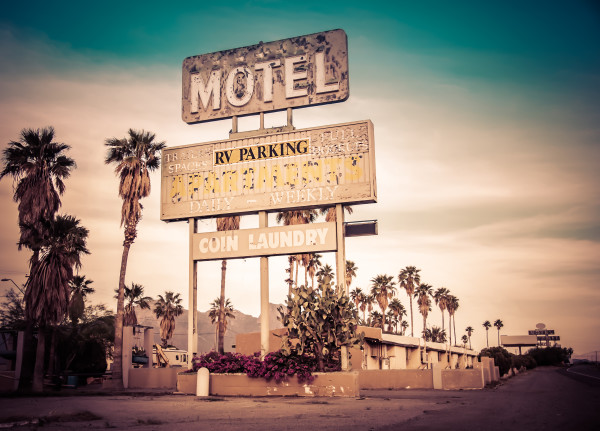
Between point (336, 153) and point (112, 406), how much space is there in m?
13.2

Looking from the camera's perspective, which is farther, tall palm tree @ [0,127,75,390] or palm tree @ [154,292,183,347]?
palm tree @ [154,292,183,347]

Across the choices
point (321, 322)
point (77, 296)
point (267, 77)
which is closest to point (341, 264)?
point (321, 322)

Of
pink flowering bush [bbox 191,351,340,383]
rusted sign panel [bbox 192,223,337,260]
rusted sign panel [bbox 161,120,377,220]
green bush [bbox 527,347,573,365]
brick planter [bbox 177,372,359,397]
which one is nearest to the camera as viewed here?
brick planter [bbox 177,372,359,397]

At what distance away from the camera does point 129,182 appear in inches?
1495

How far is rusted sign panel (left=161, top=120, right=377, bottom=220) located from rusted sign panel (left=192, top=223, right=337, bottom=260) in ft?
3.33

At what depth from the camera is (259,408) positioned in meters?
17.1

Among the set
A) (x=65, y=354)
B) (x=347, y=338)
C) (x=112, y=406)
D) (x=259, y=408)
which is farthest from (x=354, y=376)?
(x=65, y=354)

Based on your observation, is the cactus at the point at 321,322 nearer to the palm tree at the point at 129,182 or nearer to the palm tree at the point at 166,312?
the palm tree at the point at 129,182

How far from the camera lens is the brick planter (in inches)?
856

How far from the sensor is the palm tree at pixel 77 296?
54.3m

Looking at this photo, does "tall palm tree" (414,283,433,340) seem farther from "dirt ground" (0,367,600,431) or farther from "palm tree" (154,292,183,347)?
"dirt ground" (0,367,600,431)

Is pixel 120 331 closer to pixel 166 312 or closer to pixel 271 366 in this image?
pixel 271 366

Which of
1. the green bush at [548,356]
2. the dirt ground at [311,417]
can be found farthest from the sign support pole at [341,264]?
the green bush at [548,356]

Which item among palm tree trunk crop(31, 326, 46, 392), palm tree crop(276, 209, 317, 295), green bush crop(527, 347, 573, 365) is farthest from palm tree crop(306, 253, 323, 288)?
green bush crop(527, 347, 573, 365)
